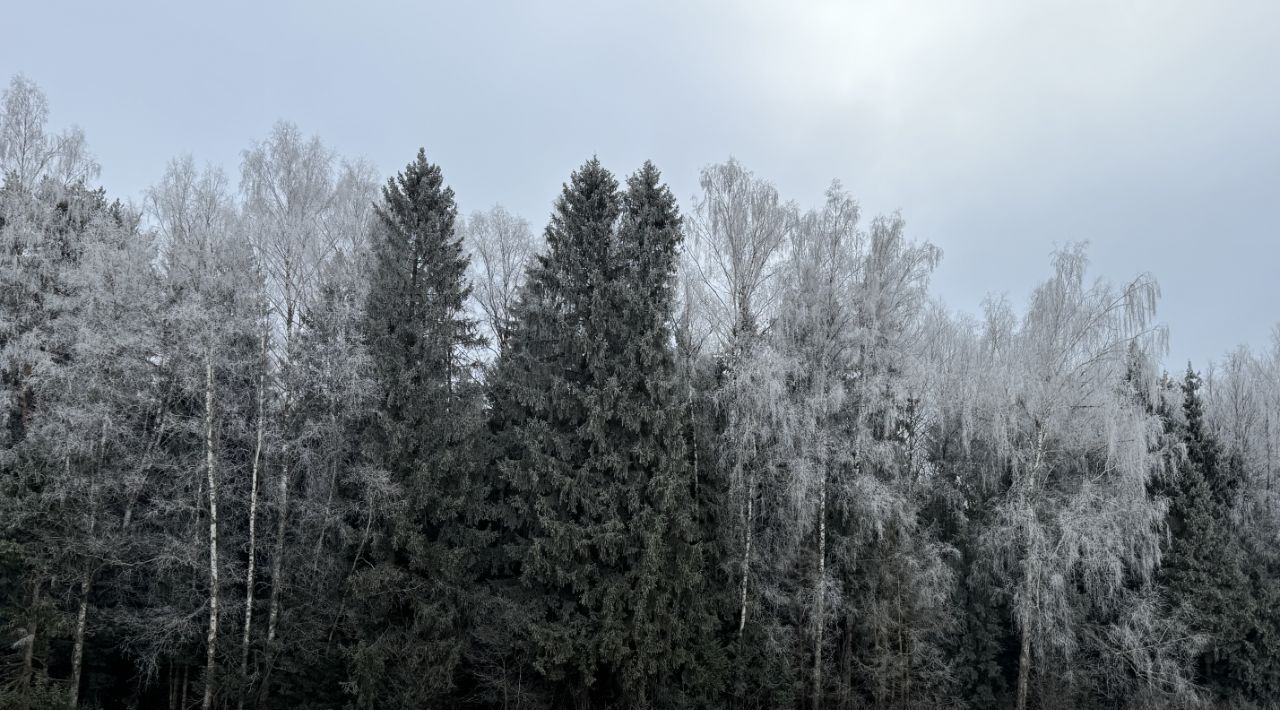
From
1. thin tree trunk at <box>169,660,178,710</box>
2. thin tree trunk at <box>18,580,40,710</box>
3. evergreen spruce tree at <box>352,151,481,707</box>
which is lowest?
thin tree trunk at <box>169,660,178,710</box>

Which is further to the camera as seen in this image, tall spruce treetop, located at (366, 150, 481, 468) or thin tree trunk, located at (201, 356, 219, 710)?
tall spruce treetop, located at (366, 150, 481, 468)

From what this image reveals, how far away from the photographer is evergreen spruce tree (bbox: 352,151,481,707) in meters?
16.0

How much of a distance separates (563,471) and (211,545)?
312 inches

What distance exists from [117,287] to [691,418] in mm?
13865

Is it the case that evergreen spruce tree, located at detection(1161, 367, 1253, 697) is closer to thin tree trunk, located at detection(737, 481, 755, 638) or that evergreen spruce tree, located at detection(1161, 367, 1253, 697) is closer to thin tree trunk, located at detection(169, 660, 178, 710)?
thin tree trunk, located at detection(737, 481, 755, 638)

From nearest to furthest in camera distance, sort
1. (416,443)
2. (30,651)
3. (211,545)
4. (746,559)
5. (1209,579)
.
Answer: (30,651) < (211,545) < (416,443) < (746,559) < (1209,579)

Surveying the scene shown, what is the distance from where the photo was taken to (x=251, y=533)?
654 inches

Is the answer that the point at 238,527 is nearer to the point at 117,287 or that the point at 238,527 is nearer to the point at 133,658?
the point at 133,658

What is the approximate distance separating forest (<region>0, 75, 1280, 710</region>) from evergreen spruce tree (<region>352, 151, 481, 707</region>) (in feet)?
0.28

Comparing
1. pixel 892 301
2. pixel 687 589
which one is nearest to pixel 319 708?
pixel 687 589

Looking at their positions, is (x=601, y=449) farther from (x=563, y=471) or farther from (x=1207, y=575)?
(x=1207, y=575)

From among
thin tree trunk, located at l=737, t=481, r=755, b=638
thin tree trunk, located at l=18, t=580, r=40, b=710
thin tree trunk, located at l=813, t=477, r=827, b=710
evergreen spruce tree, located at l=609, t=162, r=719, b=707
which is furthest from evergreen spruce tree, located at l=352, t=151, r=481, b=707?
thin tree trunk, located at l=813, t=477, r=827, b=710

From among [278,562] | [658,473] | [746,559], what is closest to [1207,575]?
[746,559]

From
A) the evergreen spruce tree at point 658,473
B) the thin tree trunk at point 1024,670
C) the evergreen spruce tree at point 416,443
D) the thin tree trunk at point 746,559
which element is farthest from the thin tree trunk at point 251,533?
the thin tree trunk at point 1024,670
